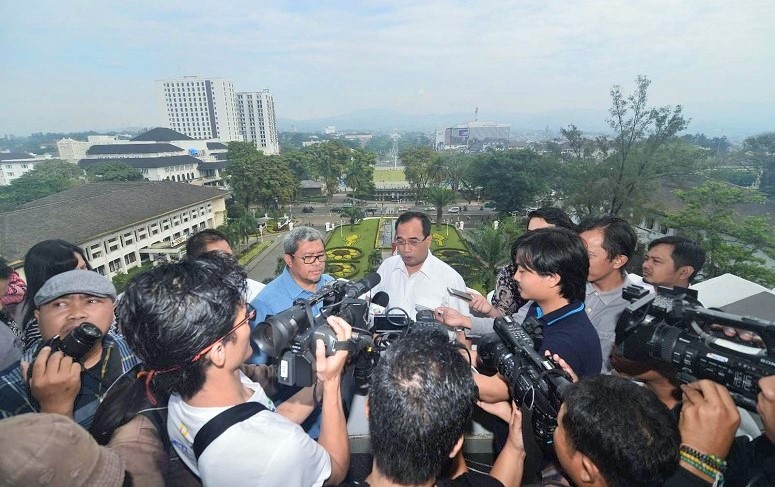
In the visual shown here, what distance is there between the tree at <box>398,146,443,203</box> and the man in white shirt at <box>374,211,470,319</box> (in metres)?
27.2

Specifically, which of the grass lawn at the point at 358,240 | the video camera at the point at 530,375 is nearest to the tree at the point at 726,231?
the grass lawn at the point at 358,240

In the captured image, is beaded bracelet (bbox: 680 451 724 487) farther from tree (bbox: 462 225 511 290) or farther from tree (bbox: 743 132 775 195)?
tree (bbox: 743 132 775 195)

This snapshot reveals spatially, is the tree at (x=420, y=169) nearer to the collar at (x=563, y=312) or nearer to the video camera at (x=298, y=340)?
the collar at (x=563, y=312)

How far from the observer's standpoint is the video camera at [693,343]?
3.88 ft

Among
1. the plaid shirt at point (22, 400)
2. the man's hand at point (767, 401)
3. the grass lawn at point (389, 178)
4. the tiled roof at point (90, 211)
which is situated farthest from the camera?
the grass lawn at point (389, 178)

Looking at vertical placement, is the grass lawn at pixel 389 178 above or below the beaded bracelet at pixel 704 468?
below

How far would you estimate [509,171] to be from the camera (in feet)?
90.2

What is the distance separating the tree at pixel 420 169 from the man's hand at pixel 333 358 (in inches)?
1148

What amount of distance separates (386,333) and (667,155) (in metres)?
18.6

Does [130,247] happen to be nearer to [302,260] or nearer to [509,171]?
[302,260]

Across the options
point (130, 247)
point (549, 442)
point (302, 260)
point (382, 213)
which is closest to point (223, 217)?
point (130, 247)

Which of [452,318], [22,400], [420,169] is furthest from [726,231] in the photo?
[420,169]

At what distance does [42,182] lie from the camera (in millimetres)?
24797

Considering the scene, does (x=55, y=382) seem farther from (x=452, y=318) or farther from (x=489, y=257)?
(x=489, y=257)
